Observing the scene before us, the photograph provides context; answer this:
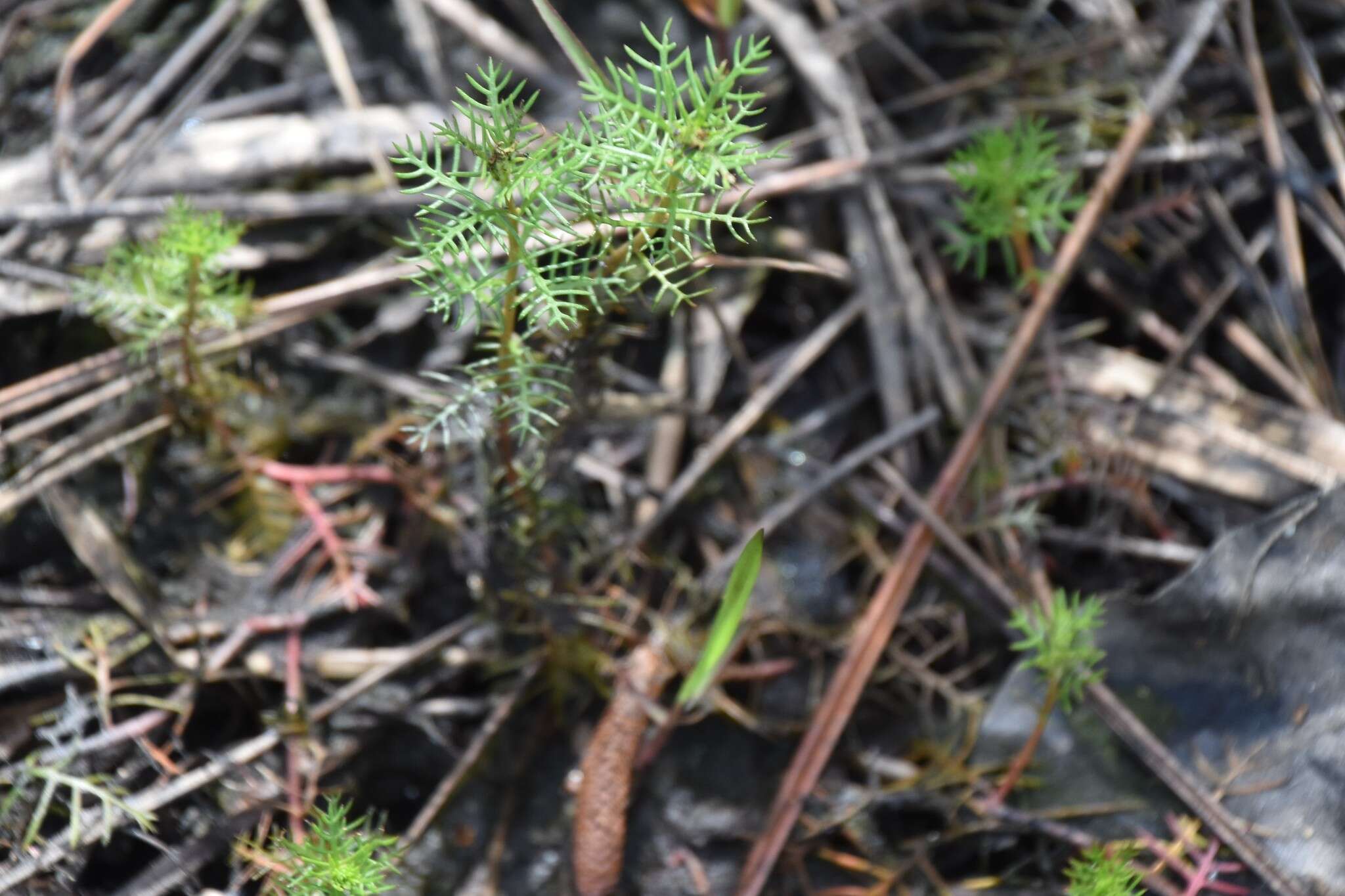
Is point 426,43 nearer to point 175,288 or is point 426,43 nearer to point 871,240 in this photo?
point 175,288

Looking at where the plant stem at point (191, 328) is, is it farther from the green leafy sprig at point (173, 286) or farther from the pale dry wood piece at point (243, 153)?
the pale dry wood piece at point (243, 153)

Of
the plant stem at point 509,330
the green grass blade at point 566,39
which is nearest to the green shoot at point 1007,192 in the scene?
the green grass blade at point 566,39

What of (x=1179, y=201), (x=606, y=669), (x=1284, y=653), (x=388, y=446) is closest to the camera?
(x=1284, y=653)

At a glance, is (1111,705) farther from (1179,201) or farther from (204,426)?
(204,426)

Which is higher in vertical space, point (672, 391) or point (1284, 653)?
point (672, 391)

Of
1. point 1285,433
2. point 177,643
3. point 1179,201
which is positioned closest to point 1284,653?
point 1285,433

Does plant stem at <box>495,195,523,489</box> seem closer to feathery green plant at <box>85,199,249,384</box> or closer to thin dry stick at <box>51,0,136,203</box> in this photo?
feathery green plant at <box>85,199,249,384</box>
